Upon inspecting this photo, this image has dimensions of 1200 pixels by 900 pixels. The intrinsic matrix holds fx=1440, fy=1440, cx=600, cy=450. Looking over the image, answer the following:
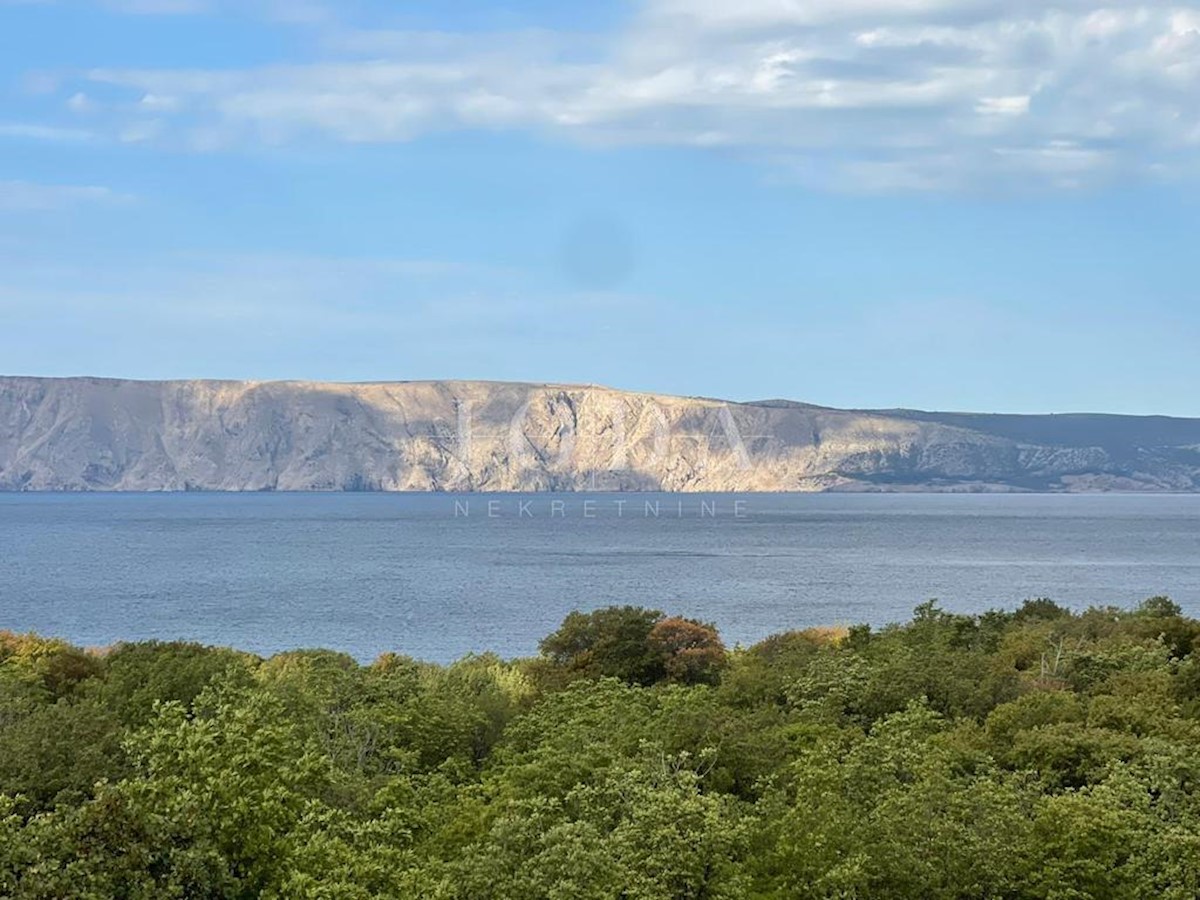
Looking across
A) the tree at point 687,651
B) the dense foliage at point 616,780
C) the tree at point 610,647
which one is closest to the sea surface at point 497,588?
the tree at point 610,647

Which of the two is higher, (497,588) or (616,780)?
(616,780)

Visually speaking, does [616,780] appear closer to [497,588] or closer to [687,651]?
[687,651]

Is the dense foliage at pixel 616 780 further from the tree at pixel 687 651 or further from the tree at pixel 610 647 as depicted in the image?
the tree at pixel 687 651

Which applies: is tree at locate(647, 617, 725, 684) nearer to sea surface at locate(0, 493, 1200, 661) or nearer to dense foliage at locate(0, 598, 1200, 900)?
dense foliage at locate(0, 598, 1200, 900)

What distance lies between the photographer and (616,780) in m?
31.4

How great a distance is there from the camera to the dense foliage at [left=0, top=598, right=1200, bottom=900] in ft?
78.6

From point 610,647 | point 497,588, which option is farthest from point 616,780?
point 497,588

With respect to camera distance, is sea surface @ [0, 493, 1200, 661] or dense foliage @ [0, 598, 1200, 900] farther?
sea surface @ [0, 493, 1200, 661]

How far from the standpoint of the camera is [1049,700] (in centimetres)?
4453

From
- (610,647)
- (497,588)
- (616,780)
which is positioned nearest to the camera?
(616,780)

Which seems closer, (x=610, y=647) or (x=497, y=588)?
(x=610, y=647)

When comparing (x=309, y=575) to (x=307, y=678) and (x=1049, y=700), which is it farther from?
(x=1049, y=700)

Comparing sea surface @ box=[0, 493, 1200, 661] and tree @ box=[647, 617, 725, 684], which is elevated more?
tree @ box=[647, 617, 725, 684]

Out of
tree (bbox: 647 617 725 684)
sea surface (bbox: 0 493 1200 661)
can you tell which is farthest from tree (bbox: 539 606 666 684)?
sea surface (bbox: 0 493 1200 661)
